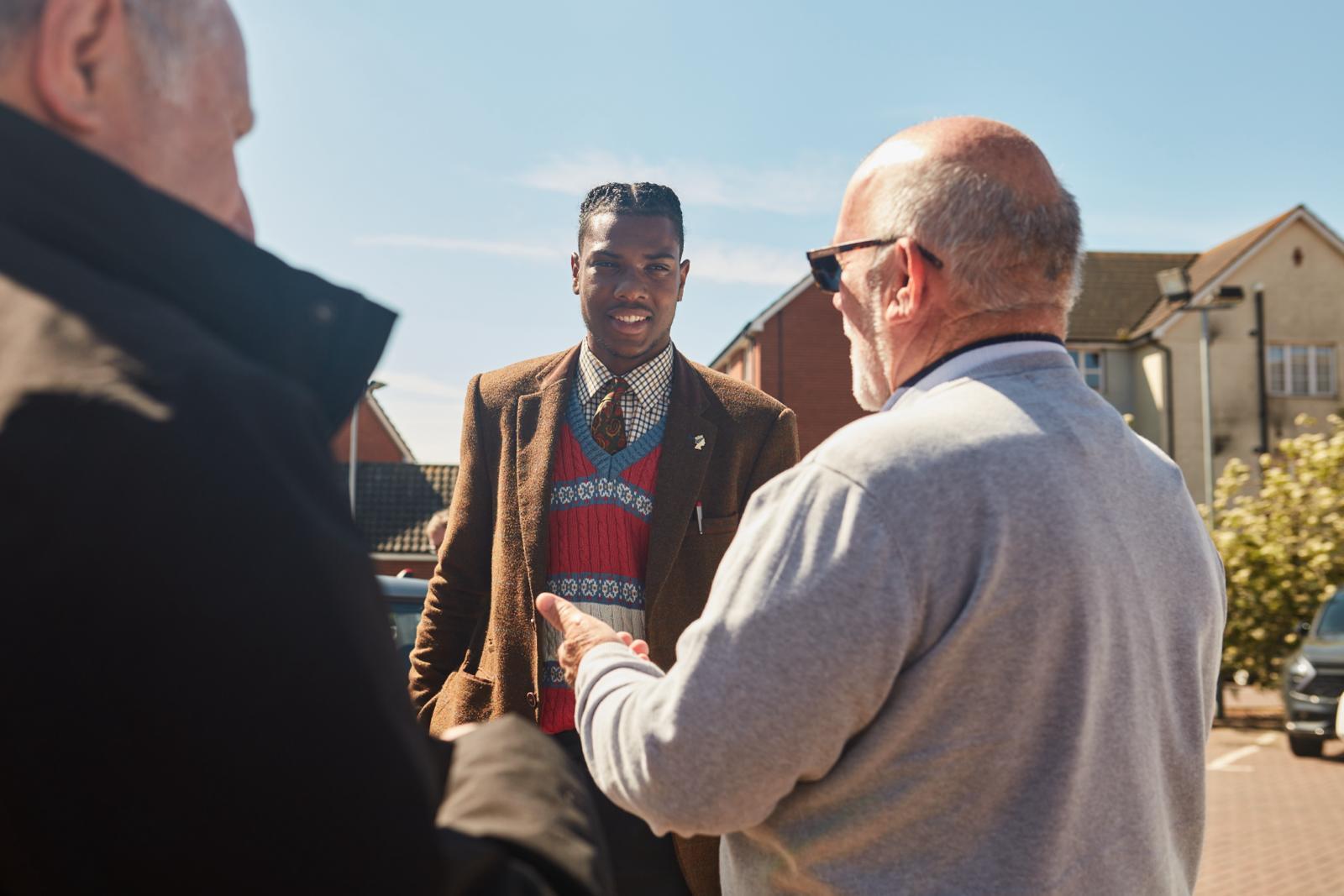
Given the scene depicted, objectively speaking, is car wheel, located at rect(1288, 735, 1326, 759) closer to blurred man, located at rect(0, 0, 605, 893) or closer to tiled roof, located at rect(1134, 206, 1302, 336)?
blurred man, located at rect(0, 0, 605, 893)

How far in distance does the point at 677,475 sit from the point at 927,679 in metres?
1.41

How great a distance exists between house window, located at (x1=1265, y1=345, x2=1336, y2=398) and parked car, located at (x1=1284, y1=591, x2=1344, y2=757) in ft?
72.7

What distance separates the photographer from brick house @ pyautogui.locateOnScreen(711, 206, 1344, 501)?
3478 cm

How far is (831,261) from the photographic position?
2.19m

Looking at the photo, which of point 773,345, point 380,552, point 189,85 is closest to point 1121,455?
point 189,85

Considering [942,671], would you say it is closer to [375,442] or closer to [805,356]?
[805,356]

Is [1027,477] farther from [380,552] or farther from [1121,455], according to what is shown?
[380,552]

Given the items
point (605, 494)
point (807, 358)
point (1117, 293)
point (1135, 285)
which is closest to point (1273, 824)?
point (605, 494)

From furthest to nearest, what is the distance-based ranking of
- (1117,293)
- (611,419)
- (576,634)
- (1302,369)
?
1. (1117,293)
2. (1302,369)
3. (611,419)
4. (576,634)

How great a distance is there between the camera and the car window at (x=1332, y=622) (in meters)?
15.3

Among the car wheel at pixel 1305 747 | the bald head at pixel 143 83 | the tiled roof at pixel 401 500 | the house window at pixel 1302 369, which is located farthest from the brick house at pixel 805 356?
the bald head at pixel 143 83

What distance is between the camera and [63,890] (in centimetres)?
83

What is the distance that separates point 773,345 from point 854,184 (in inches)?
1320

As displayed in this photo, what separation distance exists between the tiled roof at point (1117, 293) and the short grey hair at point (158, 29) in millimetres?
37180
